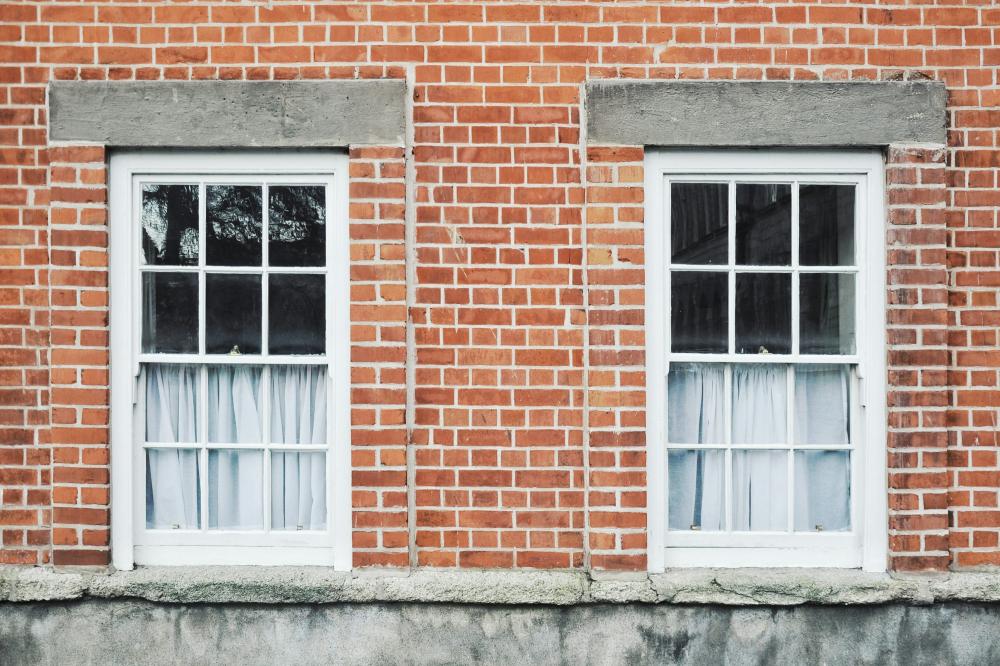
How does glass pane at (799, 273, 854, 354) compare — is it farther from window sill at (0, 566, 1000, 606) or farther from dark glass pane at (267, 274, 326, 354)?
dark glass pane at (267, 274, 326, 354)

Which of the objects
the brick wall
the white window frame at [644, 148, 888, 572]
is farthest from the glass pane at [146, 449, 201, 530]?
the white window frame at [644, 148, 888, 572]

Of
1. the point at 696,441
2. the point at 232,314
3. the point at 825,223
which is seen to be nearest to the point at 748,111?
the point at 825,223

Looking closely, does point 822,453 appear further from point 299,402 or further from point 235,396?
point 235,396

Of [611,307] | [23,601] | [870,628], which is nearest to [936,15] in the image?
[611,307]

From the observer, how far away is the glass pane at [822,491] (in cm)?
415

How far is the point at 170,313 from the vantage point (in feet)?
13.4

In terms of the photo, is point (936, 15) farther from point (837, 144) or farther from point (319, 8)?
point (319, 8)

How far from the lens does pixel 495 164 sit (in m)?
4.01

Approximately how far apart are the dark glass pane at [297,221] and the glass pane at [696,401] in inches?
75.5

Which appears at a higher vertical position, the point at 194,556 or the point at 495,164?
the point at 495,164

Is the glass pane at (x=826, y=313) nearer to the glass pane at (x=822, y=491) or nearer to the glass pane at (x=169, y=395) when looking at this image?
the glass pane at (x=822, y=491)

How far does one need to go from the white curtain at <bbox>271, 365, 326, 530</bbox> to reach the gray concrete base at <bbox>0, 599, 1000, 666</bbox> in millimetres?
457

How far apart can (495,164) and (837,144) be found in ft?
5.50

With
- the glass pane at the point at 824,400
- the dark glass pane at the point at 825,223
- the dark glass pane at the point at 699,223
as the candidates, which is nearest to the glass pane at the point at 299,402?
the dark glass pane at the point at 699,223
